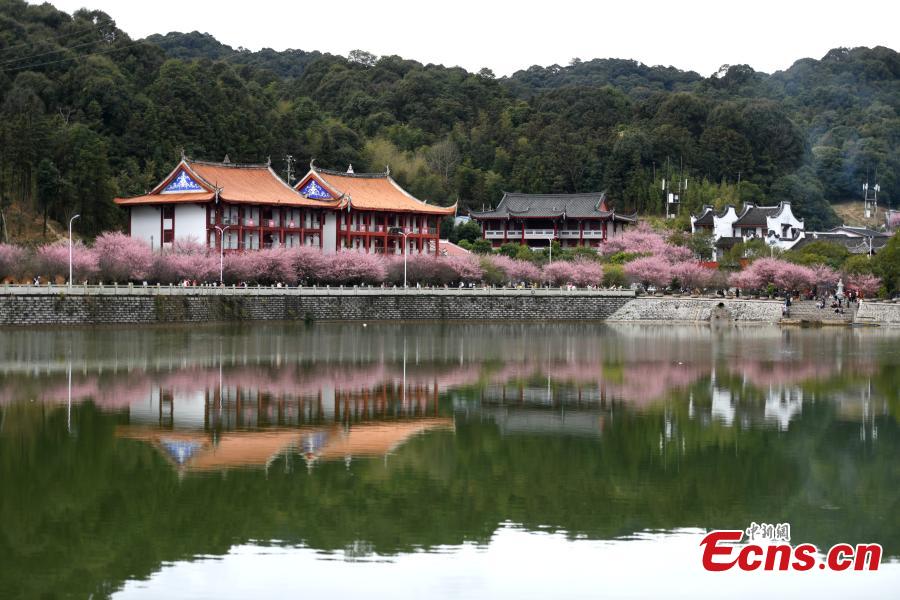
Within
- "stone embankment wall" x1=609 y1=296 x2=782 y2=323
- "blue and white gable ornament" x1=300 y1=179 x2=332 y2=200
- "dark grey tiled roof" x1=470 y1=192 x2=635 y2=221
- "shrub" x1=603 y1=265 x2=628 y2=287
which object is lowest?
"stone embankment wall" x1=609 y1=296 x2=782 y2=323

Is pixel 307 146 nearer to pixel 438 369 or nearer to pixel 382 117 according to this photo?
pixel 382 117

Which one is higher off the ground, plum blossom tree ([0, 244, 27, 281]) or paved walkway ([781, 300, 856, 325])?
plum blossom tree ([0, 244, 27, 281])

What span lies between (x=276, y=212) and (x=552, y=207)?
84.4ft

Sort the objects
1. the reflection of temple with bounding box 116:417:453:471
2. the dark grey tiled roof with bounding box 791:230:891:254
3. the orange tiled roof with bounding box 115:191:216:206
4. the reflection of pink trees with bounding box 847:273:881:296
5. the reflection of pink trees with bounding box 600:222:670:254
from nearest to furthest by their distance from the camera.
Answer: the reflection of temple with bounding box 116:417:453:471 → the orange tiled roof with bounding box 115:191:216:206 → the reflection of pink trees with bounding box 847:273:881:296 → the reflection of pink trees with bounding box 600:222:670:254 → the dark grey tiled roof with bounding box 791:230:891:254

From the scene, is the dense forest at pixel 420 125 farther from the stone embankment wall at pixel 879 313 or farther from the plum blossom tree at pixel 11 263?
the stone embankment wall at pixel 879 313

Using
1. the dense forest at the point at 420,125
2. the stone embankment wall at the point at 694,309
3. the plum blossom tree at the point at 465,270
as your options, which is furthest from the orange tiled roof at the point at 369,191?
the stone embankment wall at the point at 694,309

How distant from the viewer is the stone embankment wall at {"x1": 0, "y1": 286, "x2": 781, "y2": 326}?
4941 centimetres

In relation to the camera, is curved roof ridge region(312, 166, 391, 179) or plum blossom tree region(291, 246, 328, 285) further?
curved roof ridge region(312, 166, 391, 179)

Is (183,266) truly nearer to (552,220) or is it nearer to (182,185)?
(182,185)

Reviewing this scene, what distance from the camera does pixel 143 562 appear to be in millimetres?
14000

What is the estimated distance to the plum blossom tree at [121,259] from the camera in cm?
5647

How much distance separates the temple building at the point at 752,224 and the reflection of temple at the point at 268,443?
68840 mm

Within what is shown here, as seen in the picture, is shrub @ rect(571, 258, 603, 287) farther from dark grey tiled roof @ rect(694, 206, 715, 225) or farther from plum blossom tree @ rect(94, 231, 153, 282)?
plum blossom tree @ rect(94, 231, 153, 282)


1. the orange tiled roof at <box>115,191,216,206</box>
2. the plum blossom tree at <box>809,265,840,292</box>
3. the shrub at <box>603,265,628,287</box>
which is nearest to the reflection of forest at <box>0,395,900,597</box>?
the orange tiled roof at <box>115,191,216,206</box>
